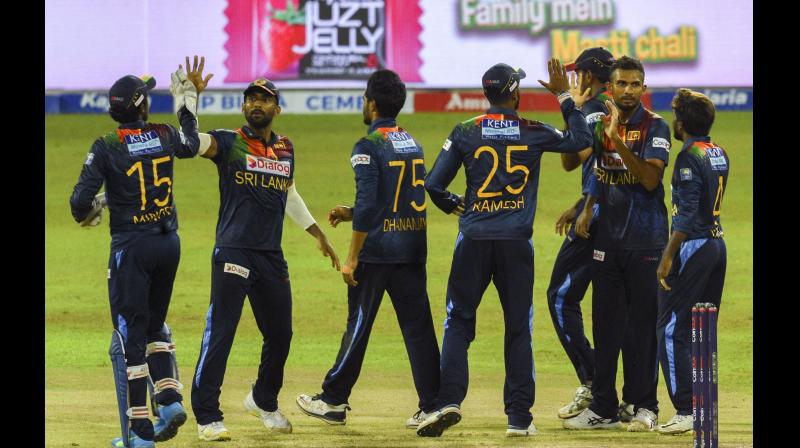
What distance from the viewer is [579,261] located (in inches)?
383

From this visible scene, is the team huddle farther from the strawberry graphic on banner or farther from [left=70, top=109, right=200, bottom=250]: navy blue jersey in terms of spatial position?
the strawberry graphic on banner

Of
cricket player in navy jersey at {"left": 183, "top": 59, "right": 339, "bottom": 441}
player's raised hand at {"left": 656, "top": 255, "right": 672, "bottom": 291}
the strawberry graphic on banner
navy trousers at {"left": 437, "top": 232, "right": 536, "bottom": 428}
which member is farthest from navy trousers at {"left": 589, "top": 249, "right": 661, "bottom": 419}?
the strawberry graphic on banner

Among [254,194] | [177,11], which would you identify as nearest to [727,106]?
[177,11]

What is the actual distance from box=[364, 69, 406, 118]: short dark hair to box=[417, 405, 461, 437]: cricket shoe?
7.06 feet

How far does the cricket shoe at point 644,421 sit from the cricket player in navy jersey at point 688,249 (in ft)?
0.80

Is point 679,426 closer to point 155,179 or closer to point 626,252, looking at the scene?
point 626,252

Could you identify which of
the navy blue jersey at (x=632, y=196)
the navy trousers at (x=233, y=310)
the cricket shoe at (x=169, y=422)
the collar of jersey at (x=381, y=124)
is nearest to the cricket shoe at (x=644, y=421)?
the navy blue jersey at (x=632, y=196)

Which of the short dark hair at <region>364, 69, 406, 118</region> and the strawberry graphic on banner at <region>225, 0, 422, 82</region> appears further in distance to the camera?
the strawberry graphic on banner at <region>225, 0, 422, 82</region>

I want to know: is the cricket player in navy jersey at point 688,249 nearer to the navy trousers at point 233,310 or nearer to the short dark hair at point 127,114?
the navy trousers at point 233,310

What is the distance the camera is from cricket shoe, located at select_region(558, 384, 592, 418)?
31.7ft

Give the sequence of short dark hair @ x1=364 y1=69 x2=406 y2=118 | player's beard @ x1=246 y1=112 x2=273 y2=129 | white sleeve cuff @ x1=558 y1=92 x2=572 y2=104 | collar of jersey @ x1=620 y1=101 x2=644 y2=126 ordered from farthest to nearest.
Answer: collar of jersey @ x1=620 y1=101 x2=644 y2=126 → short dark hair @ x1=364 y1=69 x2=406 y2=118 → white sleeve cuff @ x1=558 y1=92 x2=572 y2=104 → player's beard @ x1=246 y1=112 x2=273 y2=129

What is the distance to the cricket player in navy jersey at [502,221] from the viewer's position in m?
8.76

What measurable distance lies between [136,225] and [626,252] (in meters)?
3.47

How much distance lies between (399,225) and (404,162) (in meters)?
0.45
